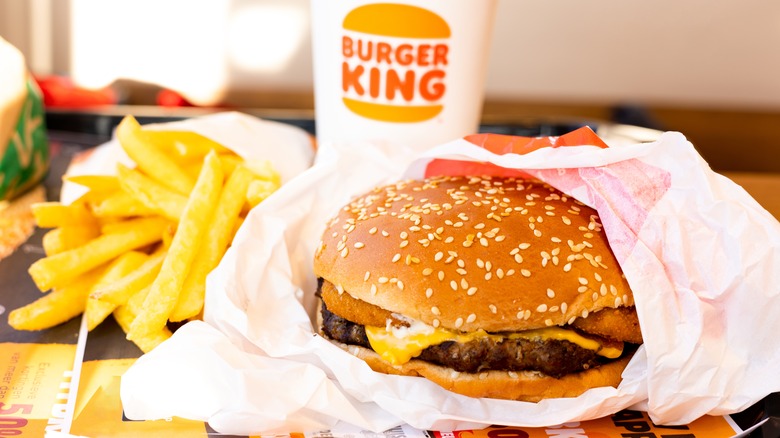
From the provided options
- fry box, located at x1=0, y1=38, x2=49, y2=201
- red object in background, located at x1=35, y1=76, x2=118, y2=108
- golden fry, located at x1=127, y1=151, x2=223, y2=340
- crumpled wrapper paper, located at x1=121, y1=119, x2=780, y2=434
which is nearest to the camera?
crumpled wrapper paper, located at x1=121, y1=119, x2=780, y2=434

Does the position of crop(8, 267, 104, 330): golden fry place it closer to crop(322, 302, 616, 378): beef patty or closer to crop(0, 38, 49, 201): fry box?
crop(0, 38, 49, 201): fry box

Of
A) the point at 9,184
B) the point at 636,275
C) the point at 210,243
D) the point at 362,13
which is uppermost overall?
the point at 362,13

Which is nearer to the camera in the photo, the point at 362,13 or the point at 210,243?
the point at 210,243

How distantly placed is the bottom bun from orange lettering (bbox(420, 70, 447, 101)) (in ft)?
2.52

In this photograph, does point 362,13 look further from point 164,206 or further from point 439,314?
point 439,314

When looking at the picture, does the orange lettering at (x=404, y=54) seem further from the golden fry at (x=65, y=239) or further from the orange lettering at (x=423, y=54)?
the golden fry at (x=65, y=239)

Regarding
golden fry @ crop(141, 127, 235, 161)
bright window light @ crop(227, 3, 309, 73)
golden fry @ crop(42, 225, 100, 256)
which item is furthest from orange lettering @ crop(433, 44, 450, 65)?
bright window light @ crop(227, 3, 309, 73)

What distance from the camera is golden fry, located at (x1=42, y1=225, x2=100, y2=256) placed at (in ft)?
5.79

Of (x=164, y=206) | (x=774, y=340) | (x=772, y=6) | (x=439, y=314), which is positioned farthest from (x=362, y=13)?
(x=772, y=6)

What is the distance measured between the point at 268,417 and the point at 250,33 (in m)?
1.91

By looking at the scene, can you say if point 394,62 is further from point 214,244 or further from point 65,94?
point 65,94

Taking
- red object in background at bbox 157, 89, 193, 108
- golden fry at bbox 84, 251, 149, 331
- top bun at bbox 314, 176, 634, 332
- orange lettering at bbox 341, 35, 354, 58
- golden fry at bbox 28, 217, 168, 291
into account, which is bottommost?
red object in background at bbox 157, 89, 193, 108

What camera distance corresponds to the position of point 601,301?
1.45m

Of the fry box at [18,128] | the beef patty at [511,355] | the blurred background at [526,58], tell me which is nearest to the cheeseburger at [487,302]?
the beef patty at [511,355]
